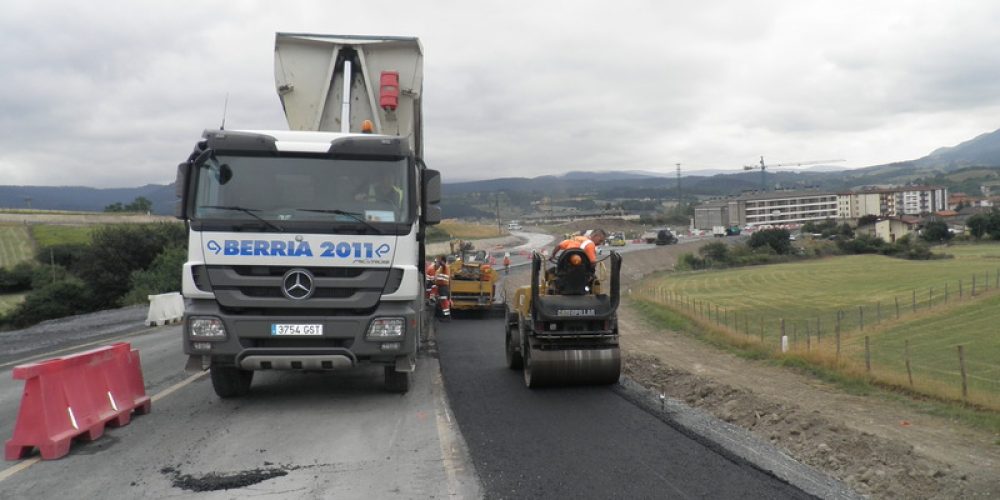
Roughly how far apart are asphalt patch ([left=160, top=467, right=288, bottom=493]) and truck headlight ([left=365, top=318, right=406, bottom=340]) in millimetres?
1941

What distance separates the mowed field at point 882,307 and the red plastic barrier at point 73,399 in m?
9.52

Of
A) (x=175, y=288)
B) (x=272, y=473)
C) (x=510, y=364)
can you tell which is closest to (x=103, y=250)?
(x=175, y=288)

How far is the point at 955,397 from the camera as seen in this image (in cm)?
871

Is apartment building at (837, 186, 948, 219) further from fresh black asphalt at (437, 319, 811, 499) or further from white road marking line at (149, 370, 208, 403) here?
white road marking line at (149, 370, 208, 403)

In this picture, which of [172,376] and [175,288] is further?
[175,288]

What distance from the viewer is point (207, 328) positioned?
23.6ft

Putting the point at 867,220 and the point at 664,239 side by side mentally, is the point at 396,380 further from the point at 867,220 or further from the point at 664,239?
the point at 867,220

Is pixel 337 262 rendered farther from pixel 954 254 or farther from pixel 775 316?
pixel 954 254

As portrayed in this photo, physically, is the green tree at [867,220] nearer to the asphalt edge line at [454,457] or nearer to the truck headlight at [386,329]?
the asphalt edge line at [454,457]

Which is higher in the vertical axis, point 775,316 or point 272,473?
point 272,473

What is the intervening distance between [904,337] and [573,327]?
22169 mm

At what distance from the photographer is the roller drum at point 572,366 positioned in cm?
869

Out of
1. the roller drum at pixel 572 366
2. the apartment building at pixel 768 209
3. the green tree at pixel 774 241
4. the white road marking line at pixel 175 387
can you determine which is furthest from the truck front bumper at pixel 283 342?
the apartment building at pixel 768 209

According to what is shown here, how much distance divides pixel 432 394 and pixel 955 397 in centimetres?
640
